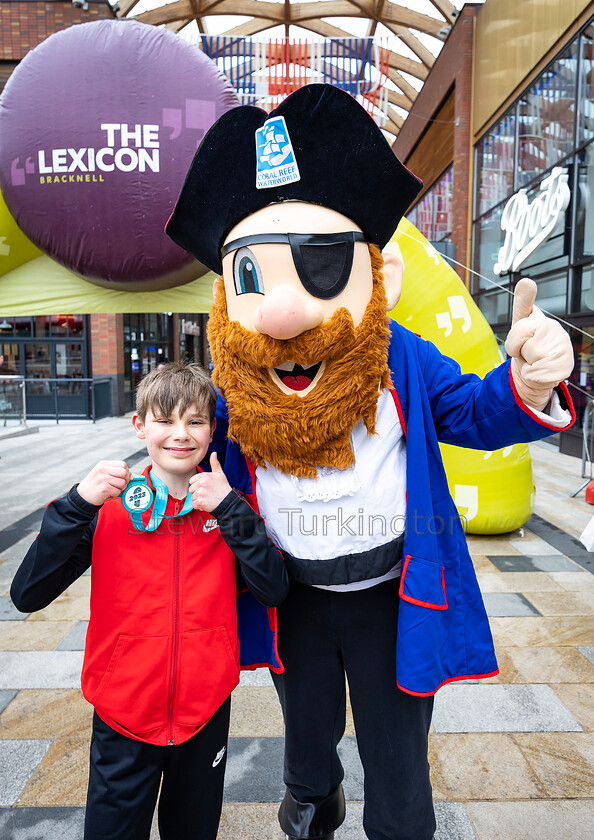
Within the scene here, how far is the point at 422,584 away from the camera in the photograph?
138 cm

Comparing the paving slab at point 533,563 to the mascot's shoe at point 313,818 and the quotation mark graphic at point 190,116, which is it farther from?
the quotation mark graphic at point 190,116

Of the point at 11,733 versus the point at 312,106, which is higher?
the point at 312,106

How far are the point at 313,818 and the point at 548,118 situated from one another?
9.67m

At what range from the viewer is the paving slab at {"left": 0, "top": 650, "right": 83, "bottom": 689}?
2598mm

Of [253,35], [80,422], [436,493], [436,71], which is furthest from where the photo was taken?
[253,35]

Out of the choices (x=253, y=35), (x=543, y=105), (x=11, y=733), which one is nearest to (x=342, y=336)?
(x=11, y=733)

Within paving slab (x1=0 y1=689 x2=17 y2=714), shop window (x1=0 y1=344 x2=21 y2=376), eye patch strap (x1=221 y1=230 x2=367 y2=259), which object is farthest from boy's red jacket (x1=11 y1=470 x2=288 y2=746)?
shop window (x1=0 y1=344 x2=21 y2=376)

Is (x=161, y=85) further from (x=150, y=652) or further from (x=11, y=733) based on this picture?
(x=11, y=733)

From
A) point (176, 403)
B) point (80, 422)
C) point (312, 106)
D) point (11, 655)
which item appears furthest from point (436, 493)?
point (80, 422)

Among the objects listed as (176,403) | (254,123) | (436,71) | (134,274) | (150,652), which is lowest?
(150,652)

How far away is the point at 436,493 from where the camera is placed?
1481mm

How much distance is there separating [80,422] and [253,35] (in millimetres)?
11286

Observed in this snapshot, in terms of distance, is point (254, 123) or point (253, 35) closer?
point (254, 123)

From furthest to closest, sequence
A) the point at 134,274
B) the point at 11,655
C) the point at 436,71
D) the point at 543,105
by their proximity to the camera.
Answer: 1. the point at 436,71
2. the point at 543,105
3. the point at 11,655
4. the point at 134,274
